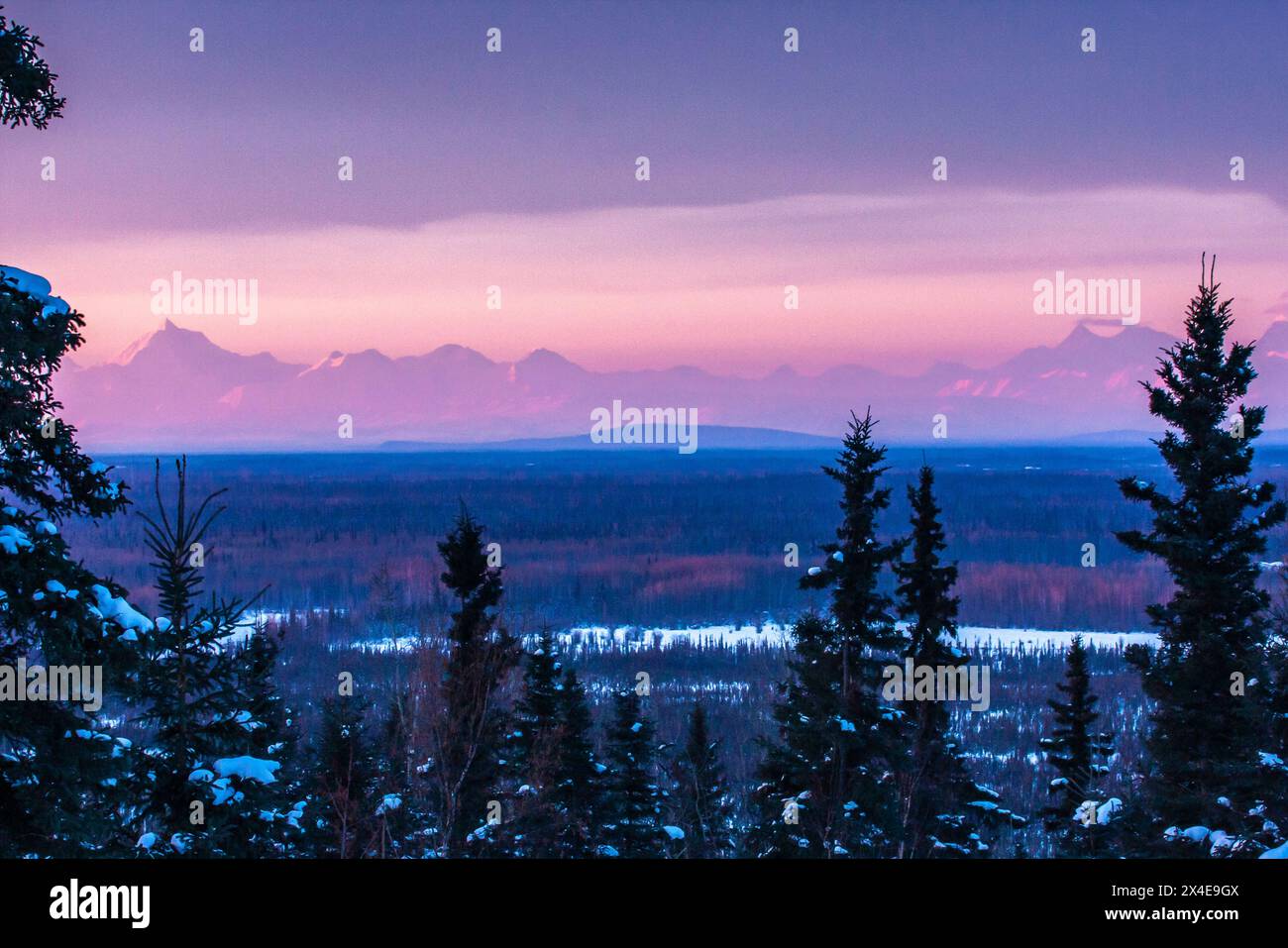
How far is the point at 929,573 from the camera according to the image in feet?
79.5

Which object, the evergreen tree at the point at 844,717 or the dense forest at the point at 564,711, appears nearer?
the dense forest at the point at 564,711

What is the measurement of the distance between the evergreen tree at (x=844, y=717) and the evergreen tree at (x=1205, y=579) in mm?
5377

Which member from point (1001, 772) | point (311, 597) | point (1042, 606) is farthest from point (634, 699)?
point (1042, 606)

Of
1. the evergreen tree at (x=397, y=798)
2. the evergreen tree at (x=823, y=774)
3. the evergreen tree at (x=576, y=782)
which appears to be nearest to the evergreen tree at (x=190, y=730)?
the evergreen tree at (x=397, y=798)

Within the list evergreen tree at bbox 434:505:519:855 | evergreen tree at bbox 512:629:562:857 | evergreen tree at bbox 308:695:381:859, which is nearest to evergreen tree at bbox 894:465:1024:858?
evergreen tree at bbox 512:629:562:857

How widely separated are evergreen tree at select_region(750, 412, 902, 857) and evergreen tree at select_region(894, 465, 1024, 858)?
1843mm

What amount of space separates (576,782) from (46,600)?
18130mm

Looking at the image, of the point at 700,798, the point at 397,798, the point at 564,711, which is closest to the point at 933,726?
the point at 700,798

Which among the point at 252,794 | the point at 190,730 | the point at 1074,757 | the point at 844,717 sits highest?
the point at 190,730

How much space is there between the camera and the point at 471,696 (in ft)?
69.6

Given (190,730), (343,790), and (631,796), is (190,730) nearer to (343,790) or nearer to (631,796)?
(343,790)

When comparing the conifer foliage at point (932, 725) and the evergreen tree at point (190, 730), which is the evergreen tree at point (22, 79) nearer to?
the evergreen tree at point (190, 730)

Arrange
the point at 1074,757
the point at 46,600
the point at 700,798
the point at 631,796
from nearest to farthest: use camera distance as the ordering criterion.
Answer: the point at 46,600, the point at 1074,757, the point at 631,796, the point at 700,798

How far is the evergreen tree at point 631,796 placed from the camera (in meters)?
24.7
